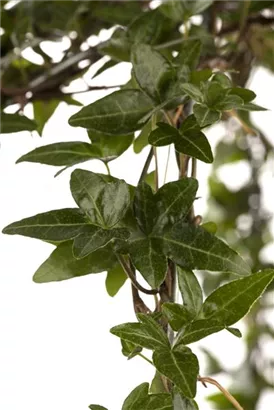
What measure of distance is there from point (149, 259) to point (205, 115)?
0.08 m

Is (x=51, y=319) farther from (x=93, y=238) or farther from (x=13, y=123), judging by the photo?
(x=93, y=238)

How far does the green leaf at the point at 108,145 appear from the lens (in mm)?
484

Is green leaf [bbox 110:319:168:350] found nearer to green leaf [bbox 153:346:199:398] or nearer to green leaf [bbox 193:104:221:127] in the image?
green leaf [bbox 153:346:199:398]

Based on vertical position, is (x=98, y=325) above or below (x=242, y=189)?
below

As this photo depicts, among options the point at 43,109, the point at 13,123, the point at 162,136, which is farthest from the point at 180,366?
the point at 43,109

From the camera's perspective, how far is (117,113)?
0.46 meters

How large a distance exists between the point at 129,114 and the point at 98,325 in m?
0.47

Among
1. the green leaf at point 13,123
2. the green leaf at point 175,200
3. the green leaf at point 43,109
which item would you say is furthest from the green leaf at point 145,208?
the green leaf at point 43,109

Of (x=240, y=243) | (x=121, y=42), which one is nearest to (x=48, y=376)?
(x=240, y=243)

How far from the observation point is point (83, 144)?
1.57 ft

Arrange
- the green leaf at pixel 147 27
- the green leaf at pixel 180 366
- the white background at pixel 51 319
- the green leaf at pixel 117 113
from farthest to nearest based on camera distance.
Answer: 1. the white background at pixel 51 319
2. the green leaf at pixel 147 27
3. the green leaf at pixel 117 113
4. the green leaf at pixel 180 366

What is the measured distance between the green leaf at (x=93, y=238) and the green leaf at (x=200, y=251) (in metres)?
0.03

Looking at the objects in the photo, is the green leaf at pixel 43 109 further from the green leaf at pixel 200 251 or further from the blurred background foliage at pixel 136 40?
the green leaf at pixel 200 251

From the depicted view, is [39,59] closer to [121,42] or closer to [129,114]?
[121,42]
